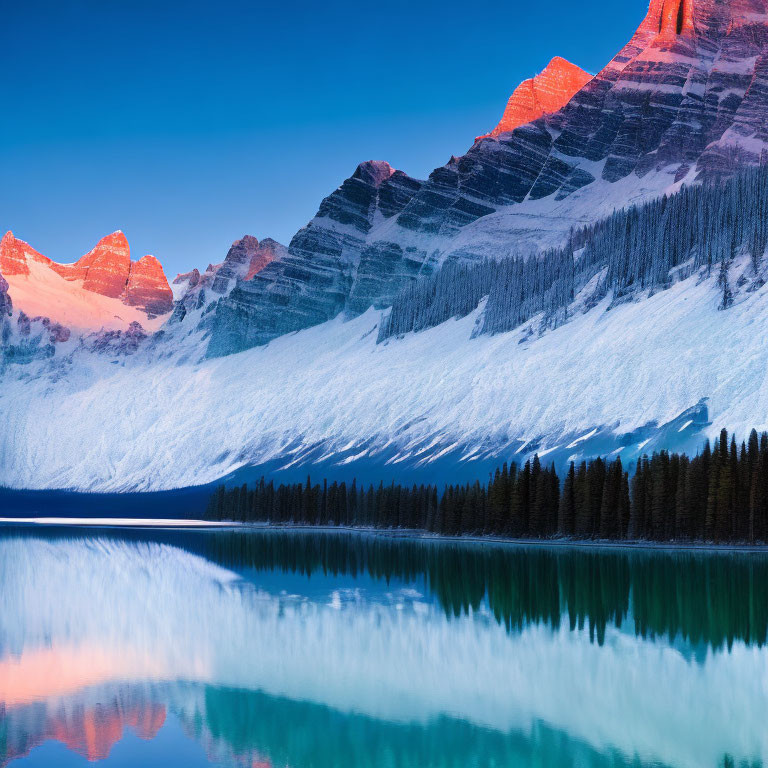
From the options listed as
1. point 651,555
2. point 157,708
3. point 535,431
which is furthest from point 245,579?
point 535,431

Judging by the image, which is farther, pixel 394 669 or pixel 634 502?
pixel 634 502

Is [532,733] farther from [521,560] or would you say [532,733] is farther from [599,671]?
[521,560]

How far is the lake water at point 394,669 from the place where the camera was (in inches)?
1158

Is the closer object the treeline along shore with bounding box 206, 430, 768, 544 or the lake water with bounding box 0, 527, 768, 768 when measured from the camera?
the lake water with bounding box 0, 527, 768, 768

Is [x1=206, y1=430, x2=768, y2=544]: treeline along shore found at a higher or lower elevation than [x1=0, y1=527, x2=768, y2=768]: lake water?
higher

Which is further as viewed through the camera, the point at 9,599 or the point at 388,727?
the point at 9,599

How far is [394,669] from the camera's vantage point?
4084 centimetres

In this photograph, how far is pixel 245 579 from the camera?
79.0 metres

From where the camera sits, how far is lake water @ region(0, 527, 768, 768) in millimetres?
29406

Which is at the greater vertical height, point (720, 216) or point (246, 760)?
point (720, 216)

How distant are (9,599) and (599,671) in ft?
144

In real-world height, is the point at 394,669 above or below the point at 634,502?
below

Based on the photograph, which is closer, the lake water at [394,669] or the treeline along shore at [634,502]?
the lake water at [394,669]

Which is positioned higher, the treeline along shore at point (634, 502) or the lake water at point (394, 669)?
the treeline along shore at point (634, 502)
